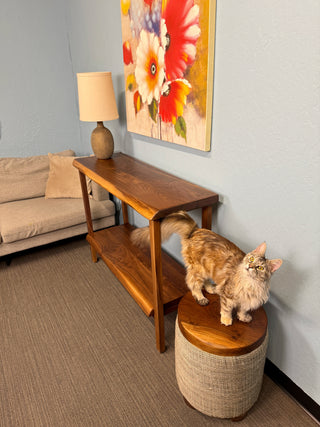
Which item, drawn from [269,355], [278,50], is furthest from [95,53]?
[269,355]

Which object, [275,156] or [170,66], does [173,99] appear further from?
[275,156]

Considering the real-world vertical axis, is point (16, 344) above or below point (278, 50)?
below

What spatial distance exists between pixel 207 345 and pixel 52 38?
130 inches

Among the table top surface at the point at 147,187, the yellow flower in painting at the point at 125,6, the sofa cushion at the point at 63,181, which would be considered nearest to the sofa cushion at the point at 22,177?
the sofa cushion at the point at 63,181

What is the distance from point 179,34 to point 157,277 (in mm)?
1208

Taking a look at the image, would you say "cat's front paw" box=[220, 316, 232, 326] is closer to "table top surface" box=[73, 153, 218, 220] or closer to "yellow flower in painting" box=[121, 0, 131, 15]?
"table top surface" box=[73, 153, 218, 220]

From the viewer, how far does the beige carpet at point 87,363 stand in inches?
51.9

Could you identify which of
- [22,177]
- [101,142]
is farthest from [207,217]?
[22,177]

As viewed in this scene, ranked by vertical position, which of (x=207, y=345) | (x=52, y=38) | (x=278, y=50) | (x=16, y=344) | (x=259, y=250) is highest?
(x=52, y=38)

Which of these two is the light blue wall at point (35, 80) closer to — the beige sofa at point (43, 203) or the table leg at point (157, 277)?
the beige sofa at point (43, 203)

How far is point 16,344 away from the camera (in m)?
1.72

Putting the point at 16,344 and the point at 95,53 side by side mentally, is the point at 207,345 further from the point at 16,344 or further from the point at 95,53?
the point at 95,53

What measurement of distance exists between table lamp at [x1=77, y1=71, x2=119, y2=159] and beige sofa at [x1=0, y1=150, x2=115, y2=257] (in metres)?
0.66

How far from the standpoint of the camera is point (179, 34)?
1441 mm
